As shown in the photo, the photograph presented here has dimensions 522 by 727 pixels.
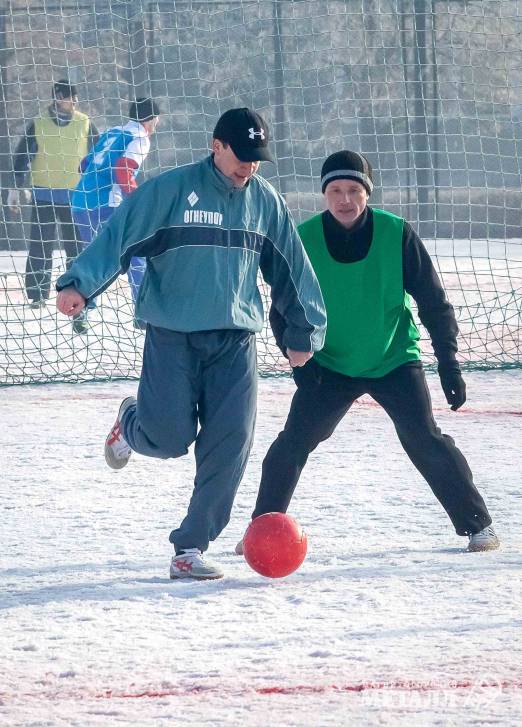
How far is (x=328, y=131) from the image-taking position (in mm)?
16453

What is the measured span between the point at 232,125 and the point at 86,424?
10.9 ft

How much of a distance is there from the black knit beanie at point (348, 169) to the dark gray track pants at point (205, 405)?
0.62 meters

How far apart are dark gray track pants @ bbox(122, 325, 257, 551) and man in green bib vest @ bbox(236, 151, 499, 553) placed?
26 cm

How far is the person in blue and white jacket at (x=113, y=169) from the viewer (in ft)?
33.7

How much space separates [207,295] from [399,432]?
0.91 meters

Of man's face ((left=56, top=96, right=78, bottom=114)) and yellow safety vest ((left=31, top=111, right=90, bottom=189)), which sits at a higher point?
man's face ((left=56, top=96, right=78, bottom=114))

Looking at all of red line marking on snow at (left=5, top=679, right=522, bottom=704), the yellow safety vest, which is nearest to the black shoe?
the yellow safety vest

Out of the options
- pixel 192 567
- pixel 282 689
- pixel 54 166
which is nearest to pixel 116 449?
pixel 192 567

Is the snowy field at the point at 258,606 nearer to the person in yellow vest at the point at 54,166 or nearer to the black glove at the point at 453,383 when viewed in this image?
the black glove at the point at 453,383

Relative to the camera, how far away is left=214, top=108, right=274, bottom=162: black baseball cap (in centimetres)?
441

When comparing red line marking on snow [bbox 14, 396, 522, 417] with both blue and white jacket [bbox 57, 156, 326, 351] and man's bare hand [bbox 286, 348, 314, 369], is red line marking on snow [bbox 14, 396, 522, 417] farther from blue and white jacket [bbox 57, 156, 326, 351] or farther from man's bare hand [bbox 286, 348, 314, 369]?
blue and white jacket [bbox 57, 156, 326, 351]

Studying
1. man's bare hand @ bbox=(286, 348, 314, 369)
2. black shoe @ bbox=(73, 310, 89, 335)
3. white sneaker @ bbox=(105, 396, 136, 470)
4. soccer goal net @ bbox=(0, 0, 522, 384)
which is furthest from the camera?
soccer goal net @ bbox=(0, 0, 522, 384)

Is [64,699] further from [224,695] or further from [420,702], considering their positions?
[420,702]

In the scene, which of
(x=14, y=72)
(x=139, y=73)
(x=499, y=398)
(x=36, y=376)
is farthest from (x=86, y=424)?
(x=14, y=72)
